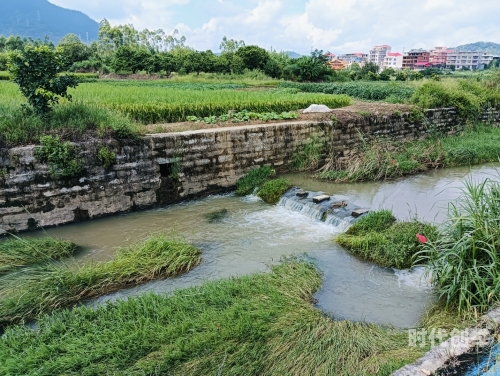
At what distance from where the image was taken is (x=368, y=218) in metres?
6.45

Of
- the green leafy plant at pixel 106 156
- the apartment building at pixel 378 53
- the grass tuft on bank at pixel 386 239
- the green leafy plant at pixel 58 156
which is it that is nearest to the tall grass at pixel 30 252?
the green leafy plant at pixel 58 156

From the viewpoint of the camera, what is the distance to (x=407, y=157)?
10.5 metres

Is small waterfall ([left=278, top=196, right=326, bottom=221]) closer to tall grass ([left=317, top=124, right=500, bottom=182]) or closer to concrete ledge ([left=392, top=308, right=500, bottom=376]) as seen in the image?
tall grass ([left=317, top=124, right=500, bottom=182])

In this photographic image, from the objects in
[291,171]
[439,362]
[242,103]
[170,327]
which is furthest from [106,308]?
[242,103]

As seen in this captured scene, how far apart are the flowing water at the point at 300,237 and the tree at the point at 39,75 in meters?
2.50

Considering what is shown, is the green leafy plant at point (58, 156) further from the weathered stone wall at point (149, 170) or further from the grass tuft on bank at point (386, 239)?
the grass tuft on bank at point (386, 239)

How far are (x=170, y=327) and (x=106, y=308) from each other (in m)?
0.89

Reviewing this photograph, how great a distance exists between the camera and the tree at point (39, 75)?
7305 mm

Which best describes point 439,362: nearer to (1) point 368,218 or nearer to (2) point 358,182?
(1) point 368,218

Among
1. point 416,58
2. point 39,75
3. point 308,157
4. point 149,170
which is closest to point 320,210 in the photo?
point 308,157

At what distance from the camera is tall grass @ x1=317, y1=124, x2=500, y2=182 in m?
9.47

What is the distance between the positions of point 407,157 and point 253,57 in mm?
23787

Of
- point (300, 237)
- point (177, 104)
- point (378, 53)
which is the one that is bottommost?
point (300, 237)

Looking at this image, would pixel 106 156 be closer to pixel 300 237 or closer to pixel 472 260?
pixel 300 237
